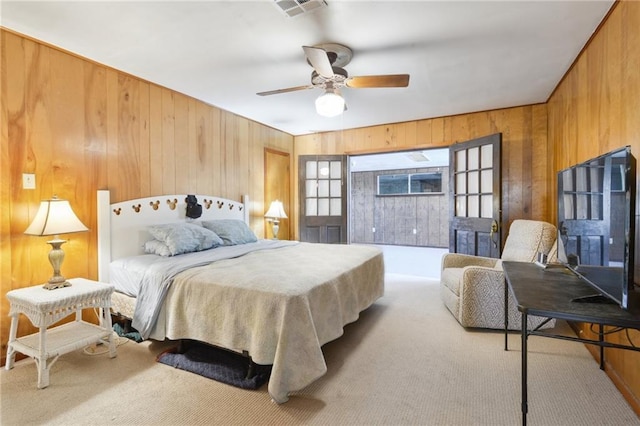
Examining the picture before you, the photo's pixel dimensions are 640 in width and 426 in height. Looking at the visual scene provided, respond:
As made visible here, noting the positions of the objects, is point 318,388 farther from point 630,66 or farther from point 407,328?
point 630,66

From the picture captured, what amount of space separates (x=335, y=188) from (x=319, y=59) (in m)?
3.27

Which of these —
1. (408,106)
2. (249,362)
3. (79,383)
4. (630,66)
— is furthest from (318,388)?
(408,106)

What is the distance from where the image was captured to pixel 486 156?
4047mm

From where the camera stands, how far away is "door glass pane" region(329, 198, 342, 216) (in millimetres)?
5352

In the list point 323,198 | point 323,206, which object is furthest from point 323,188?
point 323,206

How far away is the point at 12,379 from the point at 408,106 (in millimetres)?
4597

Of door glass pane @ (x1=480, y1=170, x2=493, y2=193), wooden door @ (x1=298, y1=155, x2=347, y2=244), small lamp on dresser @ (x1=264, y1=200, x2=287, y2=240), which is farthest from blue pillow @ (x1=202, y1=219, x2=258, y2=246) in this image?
door glass pane @ (x1=480, y1=170, x2=493, y2=193)

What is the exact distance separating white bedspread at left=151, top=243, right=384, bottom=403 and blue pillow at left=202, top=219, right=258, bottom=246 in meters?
0.86

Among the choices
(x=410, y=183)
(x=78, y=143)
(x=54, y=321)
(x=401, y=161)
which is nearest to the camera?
(x=54, y=321)

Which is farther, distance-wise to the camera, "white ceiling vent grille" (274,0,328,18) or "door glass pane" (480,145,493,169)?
"door glass pane" (480,145,493,169)

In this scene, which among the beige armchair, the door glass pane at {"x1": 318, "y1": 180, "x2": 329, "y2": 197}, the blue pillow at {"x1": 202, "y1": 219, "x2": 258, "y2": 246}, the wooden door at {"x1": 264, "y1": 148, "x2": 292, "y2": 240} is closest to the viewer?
the beige armchair

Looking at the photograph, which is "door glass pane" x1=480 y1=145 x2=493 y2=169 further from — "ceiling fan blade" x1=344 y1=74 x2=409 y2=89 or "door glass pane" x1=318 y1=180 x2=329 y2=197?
"door glass pane" x1=318 y1=180 x2=329 y2=197

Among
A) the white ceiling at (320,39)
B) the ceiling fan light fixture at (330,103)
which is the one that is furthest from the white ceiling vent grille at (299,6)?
the ceiling fan light fixture at (330,103)

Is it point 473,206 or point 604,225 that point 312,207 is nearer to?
point 473,206
